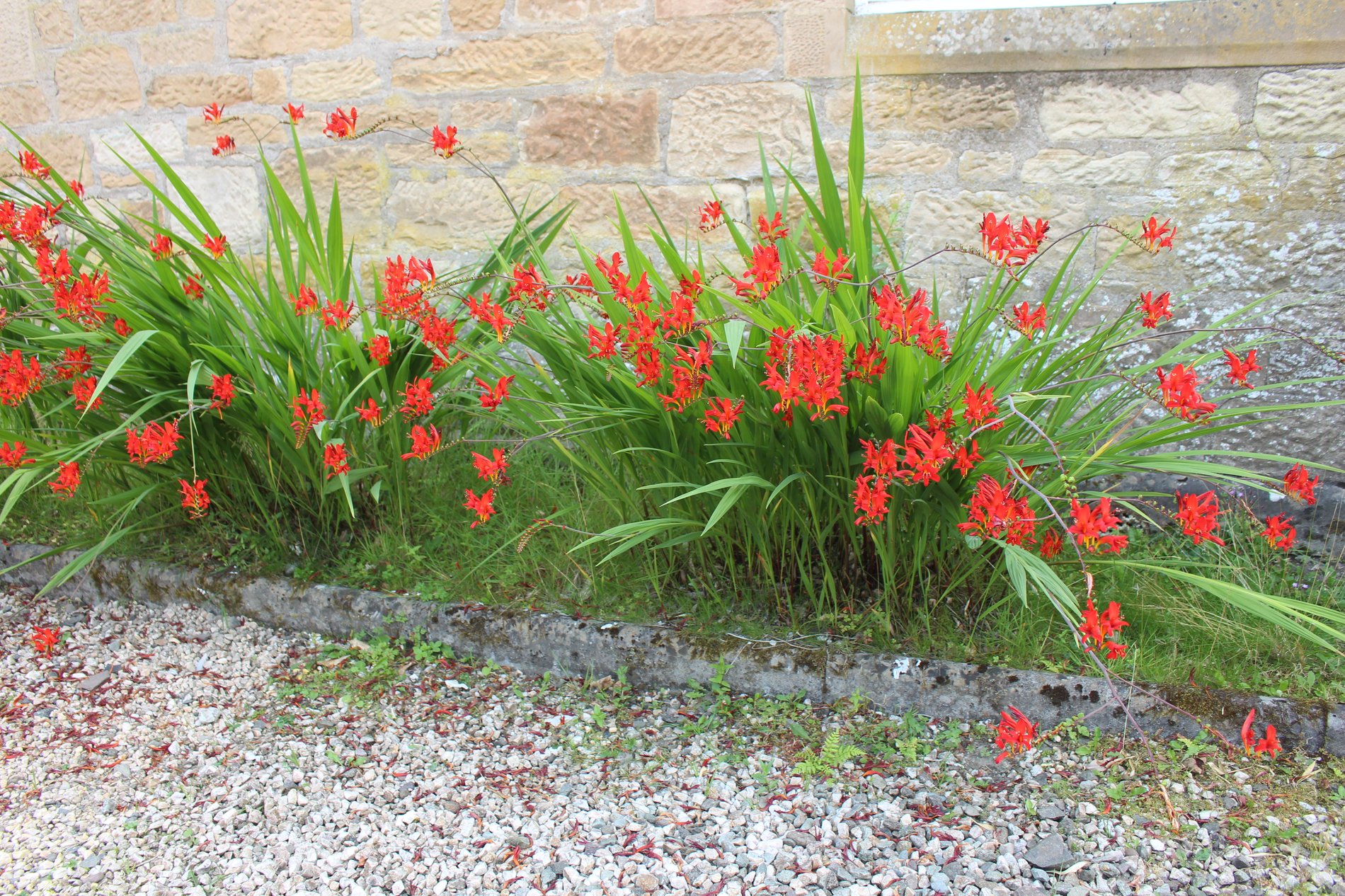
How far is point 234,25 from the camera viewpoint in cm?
336

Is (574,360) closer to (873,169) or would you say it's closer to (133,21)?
(873,169)

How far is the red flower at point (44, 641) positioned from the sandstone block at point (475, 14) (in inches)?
90.7

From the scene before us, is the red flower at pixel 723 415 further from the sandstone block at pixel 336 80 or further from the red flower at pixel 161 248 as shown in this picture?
the sandstone block at pixel 336 80

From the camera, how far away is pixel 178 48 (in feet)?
11.3

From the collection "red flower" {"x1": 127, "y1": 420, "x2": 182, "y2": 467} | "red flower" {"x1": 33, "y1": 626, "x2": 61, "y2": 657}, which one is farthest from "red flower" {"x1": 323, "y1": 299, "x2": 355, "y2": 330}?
"red flower" {"x1": 33, "y1": 626, "x2": 61, "y2": 657}

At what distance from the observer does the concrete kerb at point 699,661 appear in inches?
71.8

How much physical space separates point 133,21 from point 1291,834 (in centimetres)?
442

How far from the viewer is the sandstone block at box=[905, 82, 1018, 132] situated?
2699 mm

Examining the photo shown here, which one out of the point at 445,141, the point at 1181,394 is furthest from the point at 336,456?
the point at 1181,394

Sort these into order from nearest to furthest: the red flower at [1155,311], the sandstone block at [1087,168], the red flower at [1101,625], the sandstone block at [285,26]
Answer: the red flower at [1101,625]
the red flower at [1155,311]
the sandstone block at [1087,168]
the sandstone block at [285,26]

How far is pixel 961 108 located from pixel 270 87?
251 centimetres

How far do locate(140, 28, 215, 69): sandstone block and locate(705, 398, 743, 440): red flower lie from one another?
2.87 meters

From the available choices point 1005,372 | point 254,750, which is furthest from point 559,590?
point 1005,372

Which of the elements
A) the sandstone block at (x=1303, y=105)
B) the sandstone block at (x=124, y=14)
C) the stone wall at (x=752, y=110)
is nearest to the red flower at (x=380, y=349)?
the stone wall at (x=752, y=110)
